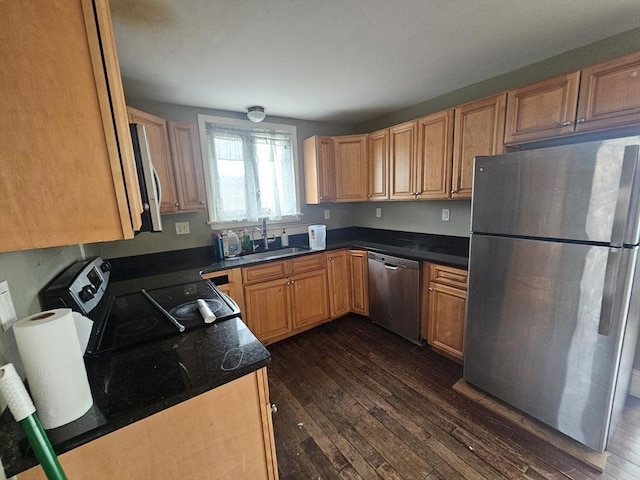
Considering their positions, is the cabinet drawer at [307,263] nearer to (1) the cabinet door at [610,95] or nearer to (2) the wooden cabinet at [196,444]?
(2) the wooden cabinet at [196,444]

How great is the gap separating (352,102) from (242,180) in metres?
1.39

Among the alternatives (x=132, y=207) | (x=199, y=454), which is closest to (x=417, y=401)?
(x=199, y=454)

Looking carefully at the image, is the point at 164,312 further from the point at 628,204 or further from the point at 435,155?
the point at 435,155

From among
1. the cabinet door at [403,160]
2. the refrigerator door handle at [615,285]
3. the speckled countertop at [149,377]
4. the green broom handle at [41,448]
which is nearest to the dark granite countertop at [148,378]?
the speckled countertop at [149,377]

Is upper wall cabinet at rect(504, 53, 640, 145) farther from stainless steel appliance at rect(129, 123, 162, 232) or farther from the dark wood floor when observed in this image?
stainless steel appliance at rect(129, 123, 162, 232)

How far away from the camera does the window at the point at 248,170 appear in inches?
106

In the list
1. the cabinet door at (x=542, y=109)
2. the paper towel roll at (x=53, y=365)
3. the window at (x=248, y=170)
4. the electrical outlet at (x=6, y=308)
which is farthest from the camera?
the window at (x=248, y=170)

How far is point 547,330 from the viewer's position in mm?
1537

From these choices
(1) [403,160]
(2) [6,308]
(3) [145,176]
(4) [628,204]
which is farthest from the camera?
(1) [403,160]

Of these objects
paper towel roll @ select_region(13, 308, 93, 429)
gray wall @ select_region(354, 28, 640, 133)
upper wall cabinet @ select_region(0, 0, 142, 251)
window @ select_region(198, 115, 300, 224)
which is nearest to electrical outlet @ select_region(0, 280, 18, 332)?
paper towel roll @ select_region(13, 308, 93, 429)

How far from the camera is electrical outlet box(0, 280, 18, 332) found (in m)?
0.77

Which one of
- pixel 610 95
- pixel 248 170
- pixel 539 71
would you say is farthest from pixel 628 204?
pixel 248 170

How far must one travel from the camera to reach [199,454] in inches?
34.0

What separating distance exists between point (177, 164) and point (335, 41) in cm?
158
